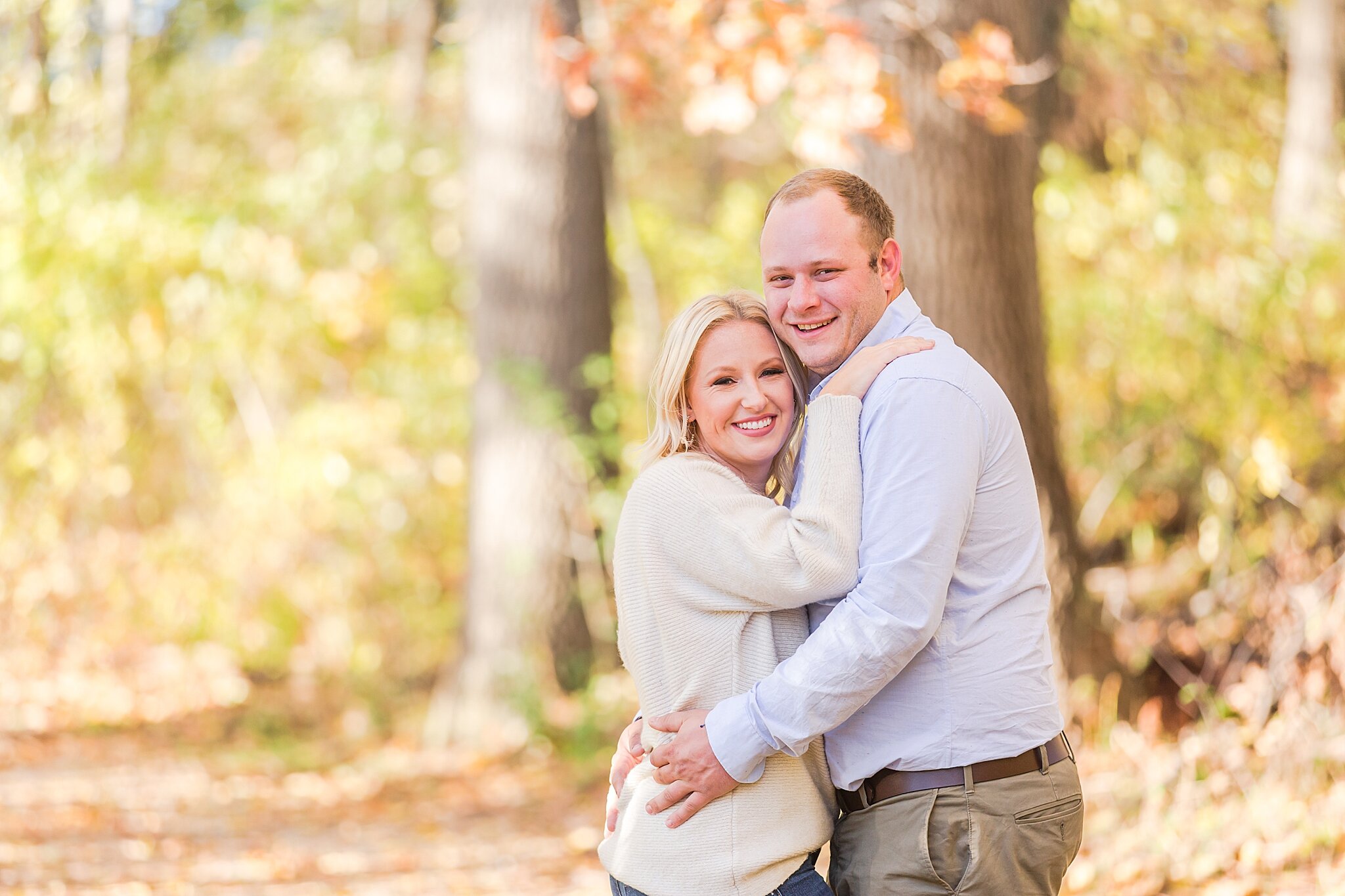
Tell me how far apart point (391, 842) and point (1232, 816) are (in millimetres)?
3825

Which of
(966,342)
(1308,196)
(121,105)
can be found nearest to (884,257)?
(966,342)

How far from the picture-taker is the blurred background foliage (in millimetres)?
6500

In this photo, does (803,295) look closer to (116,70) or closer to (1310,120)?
(1310,120)

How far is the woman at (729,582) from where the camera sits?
8.14ft

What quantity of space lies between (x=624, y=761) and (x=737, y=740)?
383 mm

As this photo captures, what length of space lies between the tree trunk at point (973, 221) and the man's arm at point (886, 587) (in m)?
2.83

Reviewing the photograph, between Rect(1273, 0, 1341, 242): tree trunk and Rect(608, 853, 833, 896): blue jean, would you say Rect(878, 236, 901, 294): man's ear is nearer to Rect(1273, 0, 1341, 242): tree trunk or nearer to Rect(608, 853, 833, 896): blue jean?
Rect(608, 853, 833, 896): blue jean

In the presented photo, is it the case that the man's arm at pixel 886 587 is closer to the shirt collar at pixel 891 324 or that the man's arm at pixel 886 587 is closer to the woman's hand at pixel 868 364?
the woman's hand at pixel 868 364

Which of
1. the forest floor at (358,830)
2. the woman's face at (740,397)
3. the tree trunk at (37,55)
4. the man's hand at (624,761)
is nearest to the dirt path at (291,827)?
the forest floor at (358,830)

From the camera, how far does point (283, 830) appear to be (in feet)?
21.9

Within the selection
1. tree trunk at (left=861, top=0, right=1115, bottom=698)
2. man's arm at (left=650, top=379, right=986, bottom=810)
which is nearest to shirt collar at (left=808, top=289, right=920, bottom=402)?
man's arm at (left=650, top=379, right=986, bottom=810)

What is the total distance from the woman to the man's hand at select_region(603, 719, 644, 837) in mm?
31

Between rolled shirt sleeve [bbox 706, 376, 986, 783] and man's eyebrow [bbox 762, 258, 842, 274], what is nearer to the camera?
rolled shirt sleeve [bbox 706, 376, 986, 783]

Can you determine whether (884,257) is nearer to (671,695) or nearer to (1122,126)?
(671,695)
